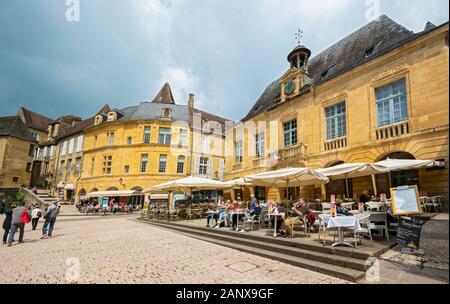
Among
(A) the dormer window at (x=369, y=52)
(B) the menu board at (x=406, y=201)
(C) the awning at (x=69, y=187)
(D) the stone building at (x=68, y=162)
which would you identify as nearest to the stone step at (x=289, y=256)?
(B) the menu board at (x=406, y=201)

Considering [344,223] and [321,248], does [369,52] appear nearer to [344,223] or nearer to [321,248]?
[344,223]

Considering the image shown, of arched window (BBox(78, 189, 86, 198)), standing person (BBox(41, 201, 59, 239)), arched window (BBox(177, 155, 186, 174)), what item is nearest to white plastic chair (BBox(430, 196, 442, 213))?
standing person (BBox(41, 201, 59, 239))

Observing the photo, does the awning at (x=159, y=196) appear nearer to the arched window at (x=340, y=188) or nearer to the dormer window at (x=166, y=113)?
Answer: the dormer window at (x=166, y=113)

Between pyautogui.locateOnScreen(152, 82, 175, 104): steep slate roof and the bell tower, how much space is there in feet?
64.7

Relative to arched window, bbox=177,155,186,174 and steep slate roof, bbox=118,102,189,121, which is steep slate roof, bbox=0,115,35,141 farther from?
arched window, bbox=177,155,186,174

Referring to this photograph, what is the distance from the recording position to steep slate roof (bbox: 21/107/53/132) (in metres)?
39.8

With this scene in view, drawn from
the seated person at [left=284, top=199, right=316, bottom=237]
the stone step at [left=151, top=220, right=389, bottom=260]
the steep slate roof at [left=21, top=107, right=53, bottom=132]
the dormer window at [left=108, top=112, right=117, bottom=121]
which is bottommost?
the stone step at [left=151, top=220, right=389, bottom=260]

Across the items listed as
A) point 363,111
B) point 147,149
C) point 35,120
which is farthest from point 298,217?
point 35,120

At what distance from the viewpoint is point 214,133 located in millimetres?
30594

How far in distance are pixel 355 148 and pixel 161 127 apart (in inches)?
838

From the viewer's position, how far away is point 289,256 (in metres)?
5.30

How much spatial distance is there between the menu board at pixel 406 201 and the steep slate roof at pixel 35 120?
50379 mm

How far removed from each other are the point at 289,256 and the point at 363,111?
8947 millimetres
